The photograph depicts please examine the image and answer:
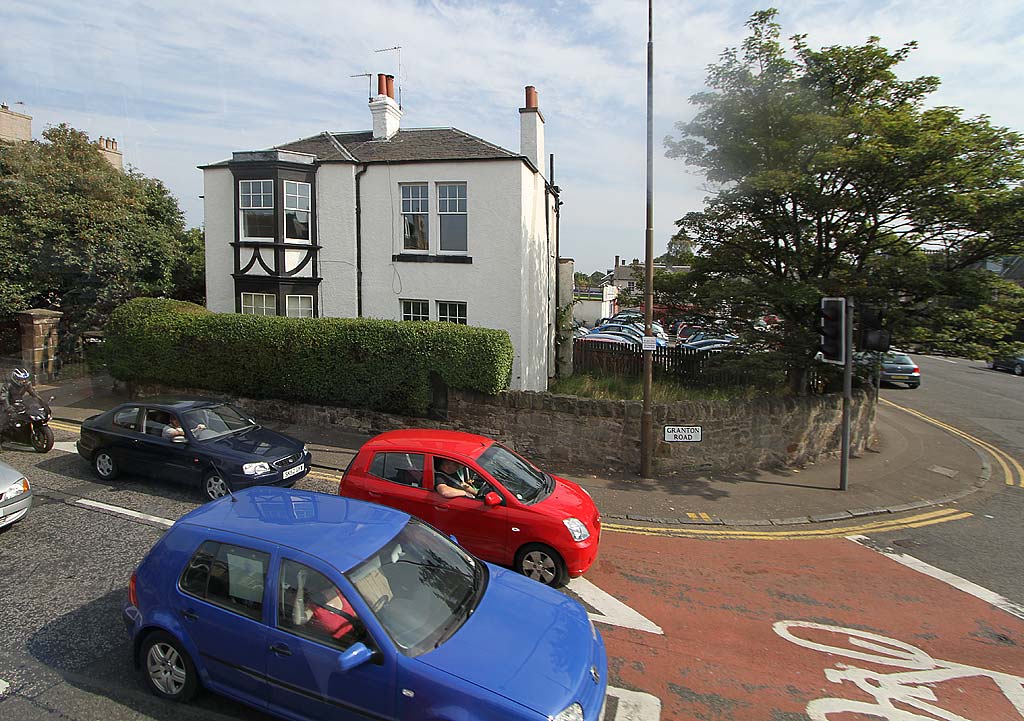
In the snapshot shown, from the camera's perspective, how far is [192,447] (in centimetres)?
923

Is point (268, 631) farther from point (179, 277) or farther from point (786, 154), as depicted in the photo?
point (179, 277)

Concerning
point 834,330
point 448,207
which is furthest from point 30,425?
point 834,330

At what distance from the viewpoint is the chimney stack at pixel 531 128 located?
16781 millimetres

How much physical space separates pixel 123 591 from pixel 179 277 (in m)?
17.5

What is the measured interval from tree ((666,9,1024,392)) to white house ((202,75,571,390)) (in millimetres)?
4620

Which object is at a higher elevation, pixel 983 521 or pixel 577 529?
pixel 577 529

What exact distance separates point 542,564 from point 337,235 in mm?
13077

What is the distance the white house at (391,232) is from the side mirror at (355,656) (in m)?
12.3

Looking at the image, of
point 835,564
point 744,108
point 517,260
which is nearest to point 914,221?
point 744,108

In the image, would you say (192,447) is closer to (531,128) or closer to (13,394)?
(13,394)

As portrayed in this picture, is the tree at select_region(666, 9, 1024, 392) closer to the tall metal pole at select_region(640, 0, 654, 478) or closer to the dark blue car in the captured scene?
the tall metal pole at select_region(640, 0, 654, 478)

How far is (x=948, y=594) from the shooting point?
7711 millimetres

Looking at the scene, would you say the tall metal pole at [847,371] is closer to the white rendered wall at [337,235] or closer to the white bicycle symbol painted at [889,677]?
the white bicycle symbol painted at [889,677]

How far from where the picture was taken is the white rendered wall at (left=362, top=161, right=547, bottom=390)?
15805 millimetres
